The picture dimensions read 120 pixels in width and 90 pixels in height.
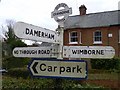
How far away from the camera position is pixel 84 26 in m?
32.5

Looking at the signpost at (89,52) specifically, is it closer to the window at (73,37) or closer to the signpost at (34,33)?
the signpost at (34,33)

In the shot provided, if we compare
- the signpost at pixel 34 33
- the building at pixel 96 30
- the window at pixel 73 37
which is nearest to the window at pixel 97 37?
the building at pixel 96 30

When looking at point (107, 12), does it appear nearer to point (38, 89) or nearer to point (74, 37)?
point (74, 37)

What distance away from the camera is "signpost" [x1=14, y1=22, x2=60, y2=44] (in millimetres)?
3691

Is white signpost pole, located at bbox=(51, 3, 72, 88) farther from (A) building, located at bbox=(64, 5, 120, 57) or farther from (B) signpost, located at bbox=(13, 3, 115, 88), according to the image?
(A) building, located at bbox=(64, 5, 120, 57)

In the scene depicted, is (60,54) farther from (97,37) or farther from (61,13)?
(97,37)

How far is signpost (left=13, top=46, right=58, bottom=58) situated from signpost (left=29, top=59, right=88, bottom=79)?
139mm

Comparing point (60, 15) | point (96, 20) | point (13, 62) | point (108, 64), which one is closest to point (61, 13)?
point (60, 15)

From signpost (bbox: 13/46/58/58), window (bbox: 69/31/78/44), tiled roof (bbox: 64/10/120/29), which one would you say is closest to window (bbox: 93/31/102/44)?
tiled roof (bbox: 64/10/120/29)

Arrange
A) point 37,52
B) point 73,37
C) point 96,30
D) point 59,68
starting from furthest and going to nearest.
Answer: point 73,37 < point 96,30 < point 37,52 < point 59,68

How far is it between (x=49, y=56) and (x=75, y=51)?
1.36 ft

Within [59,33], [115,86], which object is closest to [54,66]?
[59,33]

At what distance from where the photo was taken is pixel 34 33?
13.0 feet

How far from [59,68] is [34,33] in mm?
647
